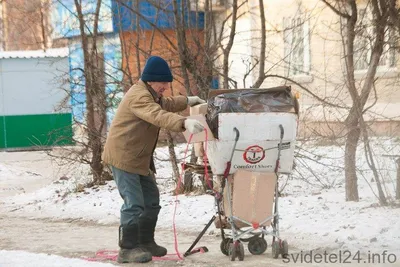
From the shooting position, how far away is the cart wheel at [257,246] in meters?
7.50

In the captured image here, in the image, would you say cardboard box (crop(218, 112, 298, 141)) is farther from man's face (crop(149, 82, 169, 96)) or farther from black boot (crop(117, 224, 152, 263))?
black boot (crop(117, 224, 152, 263))

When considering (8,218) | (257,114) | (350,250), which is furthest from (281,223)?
(8,218)

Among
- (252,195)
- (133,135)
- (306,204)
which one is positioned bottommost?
(306,204)

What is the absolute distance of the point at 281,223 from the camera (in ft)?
29.4

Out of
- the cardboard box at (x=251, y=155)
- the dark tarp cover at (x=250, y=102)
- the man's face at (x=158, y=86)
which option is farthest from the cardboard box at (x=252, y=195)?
the man's face at (x=158, y=86)

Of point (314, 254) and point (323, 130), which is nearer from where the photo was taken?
point (314, 254)

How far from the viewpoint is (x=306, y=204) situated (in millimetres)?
9711

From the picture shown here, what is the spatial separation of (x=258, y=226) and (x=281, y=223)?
172 cm

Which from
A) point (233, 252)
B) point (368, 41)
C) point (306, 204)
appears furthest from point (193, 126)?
point (368, 41)

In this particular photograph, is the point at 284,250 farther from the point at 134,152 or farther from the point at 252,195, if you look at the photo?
the point at 134,152

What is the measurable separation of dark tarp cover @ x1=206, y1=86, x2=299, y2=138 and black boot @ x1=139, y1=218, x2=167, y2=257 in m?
1.13

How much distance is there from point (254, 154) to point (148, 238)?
1.33 metres

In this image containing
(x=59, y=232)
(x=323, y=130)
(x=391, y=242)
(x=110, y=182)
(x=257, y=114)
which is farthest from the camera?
(x=110, y=182)

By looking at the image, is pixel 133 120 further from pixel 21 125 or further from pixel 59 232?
pixel 21 125
